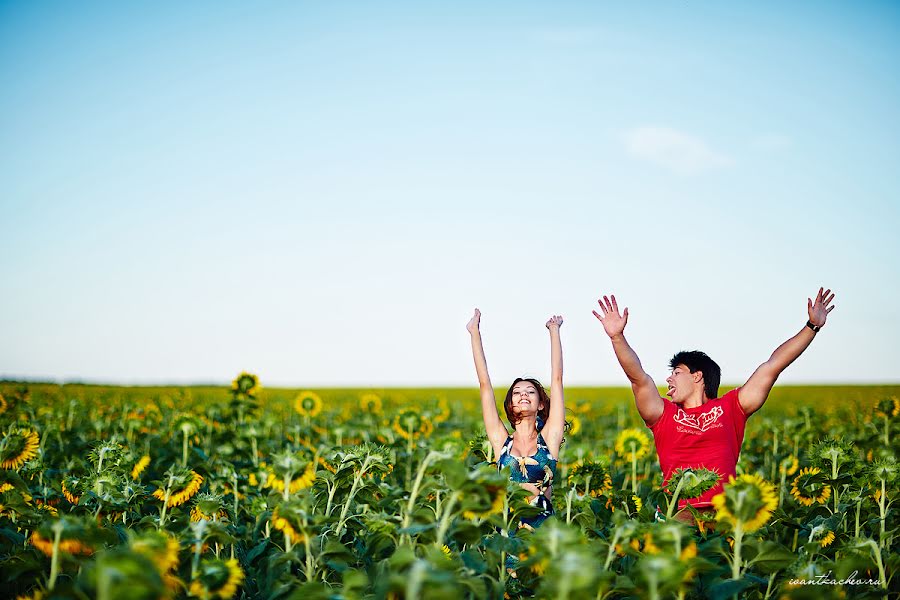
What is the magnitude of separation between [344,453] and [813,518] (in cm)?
315

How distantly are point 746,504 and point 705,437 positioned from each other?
1768mm

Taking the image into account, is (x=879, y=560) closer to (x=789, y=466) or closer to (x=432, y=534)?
(x=432, y=534)

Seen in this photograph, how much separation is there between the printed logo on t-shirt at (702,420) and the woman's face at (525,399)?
3.11ft

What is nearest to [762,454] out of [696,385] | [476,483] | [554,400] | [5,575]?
[696,385]

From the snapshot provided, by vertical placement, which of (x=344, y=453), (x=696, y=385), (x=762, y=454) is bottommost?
(x=762, y=454)

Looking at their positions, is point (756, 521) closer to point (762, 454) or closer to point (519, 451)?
point (519, 451)

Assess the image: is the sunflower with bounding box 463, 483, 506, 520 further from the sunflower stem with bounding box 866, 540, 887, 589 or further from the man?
the man

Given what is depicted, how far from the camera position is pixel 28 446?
519cm

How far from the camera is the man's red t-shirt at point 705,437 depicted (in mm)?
4602

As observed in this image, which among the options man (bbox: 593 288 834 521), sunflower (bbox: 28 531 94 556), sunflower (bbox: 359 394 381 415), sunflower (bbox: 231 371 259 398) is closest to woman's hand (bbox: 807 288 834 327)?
man (bbox: 593 288 834 521)

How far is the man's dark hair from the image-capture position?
4.93m

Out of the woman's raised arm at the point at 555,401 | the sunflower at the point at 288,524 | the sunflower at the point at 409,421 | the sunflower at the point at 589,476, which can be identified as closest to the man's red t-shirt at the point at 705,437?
the sunflower at the point at 589,476

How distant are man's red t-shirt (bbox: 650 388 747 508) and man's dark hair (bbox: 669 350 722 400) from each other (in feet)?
0.45

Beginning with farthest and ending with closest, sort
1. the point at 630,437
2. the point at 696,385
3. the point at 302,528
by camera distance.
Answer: the point at 630,437
the point at 696,385
the point at 302,528
